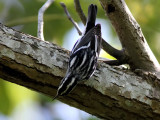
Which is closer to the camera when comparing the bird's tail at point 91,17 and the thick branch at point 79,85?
the thick branch at point 79,85

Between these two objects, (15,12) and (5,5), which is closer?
(15,12)

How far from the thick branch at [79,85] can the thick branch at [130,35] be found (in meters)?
0.34

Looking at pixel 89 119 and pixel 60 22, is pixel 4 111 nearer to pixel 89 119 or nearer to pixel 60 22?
pixel 89 119

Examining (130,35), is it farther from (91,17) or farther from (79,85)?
(79,85)

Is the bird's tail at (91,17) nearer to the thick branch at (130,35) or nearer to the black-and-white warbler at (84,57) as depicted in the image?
the black-and-white warbler at (84,57)

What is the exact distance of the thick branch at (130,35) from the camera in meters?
3.32

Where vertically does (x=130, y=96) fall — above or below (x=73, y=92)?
above

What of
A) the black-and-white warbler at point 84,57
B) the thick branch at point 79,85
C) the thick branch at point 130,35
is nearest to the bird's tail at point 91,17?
the black-and-white warbler at point 84,57

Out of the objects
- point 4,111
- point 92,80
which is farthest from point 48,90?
point 4,111

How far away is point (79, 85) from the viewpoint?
308 centimetres

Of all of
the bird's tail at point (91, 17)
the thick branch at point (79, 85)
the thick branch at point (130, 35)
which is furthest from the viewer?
A: the bird's tail at point (91, 17)

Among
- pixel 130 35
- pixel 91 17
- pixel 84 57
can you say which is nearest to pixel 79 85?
pixel 84 57

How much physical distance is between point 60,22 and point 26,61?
2072 mm

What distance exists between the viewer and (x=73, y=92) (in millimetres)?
3021
